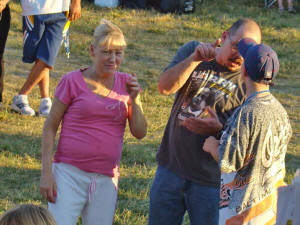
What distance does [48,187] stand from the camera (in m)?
3.33

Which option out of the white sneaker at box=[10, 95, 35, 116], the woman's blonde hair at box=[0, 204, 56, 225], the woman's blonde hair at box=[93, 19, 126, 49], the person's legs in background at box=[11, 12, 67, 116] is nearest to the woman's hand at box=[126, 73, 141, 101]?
the woman's blonde hair at box=[93, 19, 126, 49]

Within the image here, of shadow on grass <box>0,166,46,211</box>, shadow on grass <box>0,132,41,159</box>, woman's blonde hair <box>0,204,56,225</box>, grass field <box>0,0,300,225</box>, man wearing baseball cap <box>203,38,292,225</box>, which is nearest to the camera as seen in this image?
woman's blonde hair <box>0,204,56,225</box>

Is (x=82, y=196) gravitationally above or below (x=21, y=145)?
above

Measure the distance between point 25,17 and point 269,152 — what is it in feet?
14.5

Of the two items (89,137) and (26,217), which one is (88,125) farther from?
(26,217)

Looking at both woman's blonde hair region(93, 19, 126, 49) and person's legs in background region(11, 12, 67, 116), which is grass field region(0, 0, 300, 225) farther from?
woman's blonde hair region(93, 19, 126, 49)

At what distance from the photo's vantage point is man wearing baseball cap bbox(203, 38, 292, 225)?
287cm

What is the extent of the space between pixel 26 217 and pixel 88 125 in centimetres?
94

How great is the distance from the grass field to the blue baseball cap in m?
2.17

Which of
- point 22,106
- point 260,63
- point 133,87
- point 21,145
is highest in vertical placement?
point 260,63

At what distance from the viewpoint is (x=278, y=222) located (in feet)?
9.56

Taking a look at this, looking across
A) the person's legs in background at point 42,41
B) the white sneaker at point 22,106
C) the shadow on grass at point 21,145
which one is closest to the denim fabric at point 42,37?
the person's legs in background at point 42,41

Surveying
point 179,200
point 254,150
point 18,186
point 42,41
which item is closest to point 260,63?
point 254,150

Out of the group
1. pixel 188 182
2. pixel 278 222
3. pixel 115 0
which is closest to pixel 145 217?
pixel 188 182
